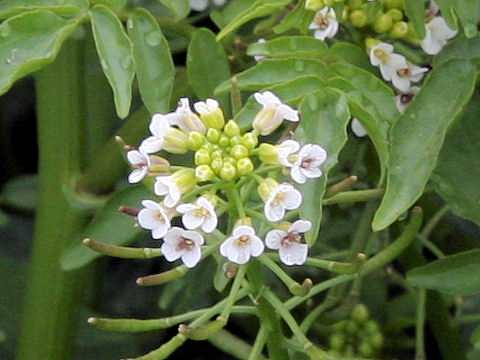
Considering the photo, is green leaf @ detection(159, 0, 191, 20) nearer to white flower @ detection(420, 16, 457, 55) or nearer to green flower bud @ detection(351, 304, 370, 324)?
white flower @ detection(420, 16, 457, 55)

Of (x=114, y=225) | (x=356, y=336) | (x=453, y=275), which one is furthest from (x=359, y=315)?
(x=114, y=225)

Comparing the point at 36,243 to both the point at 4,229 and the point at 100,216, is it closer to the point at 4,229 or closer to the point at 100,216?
the point at 100,216

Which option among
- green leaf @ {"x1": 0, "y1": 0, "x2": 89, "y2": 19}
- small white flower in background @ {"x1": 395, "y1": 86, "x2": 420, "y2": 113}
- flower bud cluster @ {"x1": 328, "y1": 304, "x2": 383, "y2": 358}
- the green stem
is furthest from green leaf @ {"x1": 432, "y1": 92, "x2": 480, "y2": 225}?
green leaf @ {"x1": 0, "y1": 0, "x2": 89, "y2": 19}

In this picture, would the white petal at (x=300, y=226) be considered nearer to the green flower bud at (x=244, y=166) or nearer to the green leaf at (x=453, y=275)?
the green flower bud at (x=244, y=166)

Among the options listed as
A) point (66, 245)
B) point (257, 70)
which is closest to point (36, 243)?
point (66, 245)

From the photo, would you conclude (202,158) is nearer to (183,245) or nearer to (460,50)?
(183,245)
